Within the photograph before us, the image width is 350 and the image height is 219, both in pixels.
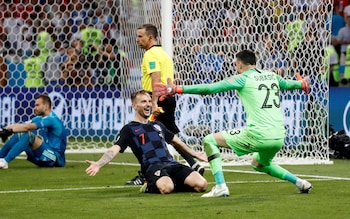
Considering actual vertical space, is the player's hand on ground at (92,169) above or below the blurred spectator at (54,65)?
below

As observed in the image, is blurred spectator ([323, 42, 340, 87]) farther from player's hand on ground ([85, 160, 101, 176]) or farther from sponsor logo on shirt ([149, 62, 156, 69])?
player's hand on ground ([85, 160, 101, 176])

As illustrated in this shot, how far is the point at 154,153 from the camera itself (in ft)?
37.8

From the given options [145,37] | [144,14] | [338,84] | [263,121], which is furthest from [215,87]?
[338,84]

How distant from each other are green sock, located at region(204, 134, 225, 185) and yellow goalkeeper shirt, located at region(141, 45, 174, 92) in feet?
7.54

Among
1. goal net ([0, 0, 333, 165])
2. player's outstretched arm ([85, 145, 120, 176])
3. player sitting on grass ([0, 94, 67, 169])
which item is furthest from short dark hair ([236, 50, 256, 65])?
player sitting on grass ([0, 94, 67, 169])

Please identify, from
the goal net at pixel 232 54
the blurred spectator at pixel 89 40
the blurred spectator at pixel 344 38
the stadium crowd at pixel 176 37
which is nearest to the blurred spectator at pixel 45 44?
the stadium crowd at pixel 176 37

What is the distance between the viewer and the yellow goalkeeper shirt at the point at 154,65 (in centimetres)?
1316

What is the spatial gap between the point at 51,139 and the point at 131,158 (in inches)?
95.5

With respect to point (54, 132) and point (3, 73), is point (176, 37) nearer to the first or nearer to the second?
point (54, 132)

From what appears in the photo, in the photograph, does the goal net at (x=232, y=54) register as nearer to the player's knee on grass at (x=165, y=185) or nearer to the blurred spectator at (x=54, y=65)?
the blurred spectator at (x=54, y=65)

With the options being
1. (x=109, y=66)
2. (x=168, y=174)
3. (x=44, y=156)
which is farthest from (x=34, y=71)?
(x=168, y=174)

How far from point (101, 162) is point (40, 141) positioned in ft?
16.1

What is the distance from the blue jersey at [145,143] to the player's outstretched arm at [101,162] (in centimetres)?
22

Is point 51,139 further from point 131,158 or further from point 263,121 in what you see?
point 263,121
